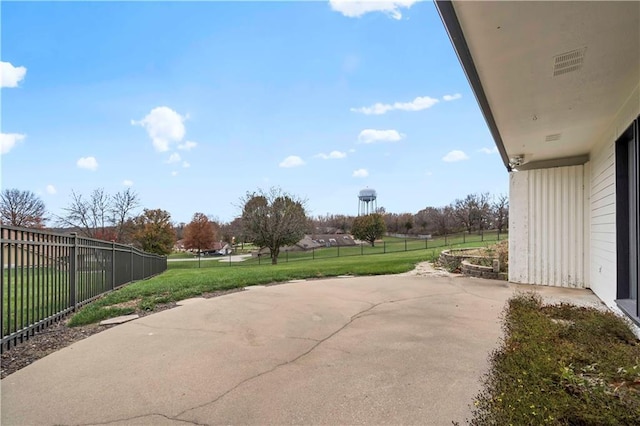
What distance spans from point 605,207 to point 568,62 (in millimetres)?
→ 3496

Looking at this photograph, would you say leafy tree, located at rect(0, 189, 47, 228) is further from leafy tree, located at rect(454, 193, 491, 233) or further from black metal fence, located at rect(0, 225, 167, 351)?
leafy tree, located at rect(454, 193, 491, 233)

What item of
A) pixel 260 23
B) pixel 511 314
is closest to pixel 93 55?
pixel 260 23

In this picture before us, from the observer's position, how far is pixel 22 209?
25.8 metres

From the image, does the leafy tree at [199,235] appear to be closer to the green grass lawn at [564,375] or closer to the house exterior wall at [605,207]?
the house exterior wall at [605,207]

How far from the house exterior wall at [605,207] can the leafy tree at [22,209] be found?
103 feet

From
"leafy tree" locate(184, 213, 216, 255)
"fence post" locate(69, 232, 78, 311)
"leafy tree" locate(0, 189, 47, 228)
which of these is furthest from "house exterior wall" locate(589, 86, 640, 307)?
"leafy tree" locate(184, 213, 216, 255)

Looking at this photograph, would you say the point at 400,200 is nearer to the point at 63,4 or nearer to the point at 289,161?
the point at 289,161

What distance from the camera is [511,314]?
15.3 ft

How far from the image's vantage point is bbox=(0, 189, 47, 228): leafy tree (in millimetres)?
24500

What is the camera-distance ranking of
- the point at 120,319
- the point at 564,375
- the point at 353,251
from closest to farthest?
the point at 564,375 → the point at 120,319 → the point at 353,251

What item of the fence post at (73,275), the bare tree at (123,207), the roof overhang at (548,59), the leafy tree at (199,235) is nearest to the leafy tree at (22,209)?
the bare tree at (123,207)

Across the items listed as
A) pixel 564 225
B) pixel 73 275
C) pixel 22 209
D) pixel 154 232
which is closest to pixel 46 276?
pixel 73 275

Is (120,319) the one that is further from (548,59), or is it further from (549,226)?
(549,226)

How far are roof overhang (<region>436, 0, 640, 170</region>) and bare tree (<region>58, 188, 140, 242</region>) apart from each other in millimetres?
27809
